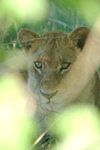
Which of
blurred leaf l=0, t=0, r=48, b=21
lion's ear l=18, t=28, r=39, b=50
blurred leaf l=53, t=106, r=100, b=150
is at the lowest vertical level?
blurred leaf l=53, t=106, r=100, b=150

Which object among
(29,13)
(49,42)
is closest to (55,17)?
(49,42)

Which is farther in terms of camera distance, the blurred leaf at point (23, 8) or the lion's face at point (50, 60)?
the lion's face at point (50, 60)

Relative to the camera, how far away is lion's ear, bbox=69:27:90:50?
2697mm

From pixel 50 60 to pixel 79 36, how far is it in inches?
16.2

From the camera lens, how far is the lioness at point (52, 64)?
8.51ft

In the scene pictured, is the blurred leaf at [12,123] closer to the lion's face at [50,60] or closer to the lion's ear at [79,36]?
the lion's face at [50,60]

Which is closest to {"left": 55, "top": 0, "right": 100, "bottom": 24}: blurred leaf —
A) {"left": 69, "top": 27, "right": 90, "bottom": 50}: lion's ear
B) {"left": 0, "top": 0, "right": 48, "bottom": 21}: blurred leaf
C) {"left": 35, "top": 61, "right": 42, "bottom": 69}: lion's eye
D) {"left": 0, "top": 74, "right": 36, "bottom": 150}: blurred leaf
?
{"left": 0, "top": 0, "right": 48, "bottom": 21}: blurred leaf

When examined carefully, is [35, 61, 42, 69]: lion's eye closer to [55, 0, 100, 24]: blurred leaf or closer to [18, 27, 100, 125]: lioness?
[18, 27, 100, 125]: lioness

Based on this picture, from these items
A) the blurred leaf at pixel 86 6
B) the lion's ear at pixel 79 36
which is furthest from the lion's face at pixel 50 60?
the blurred leaf at pixel 86 6

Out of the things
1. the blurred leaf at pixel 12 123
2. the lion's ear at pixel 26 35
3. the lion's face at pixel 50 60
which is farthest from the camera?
the lion's ear at pixel 26 35

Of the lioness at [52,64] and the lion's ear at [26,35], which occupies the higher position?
the lion's ear at [26,35]

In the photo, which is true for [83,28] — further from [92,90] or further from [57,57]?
[92,90]

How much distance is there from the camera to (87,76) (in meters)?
2.92

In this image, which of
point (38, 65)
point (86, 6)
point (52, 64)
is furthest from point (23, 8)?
point (38, 65)
